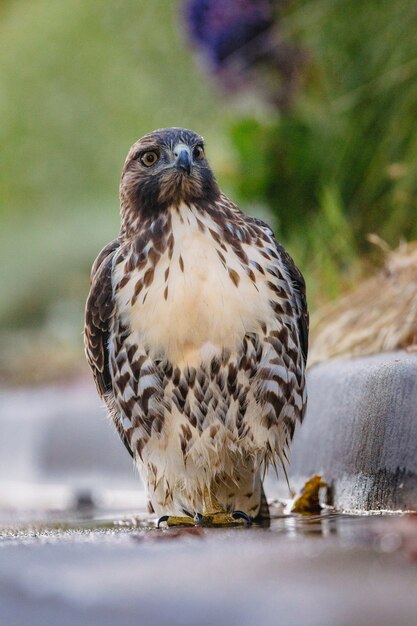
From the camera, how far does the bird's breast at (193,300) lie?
3.39 metres

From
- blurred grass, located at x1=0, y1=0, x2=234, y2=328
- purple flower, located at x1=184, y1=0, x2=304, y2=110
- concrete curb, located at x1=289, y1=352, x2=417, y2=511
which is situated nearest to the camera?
concrete curb, located at x1=289, y1=352, x2=417, y2=511

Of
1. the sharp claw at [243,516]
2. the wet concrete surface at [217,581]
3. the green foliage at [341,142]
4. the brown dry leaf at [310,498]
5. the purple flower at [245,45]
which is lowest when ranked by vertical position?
the wet concrete surface at [217,581]

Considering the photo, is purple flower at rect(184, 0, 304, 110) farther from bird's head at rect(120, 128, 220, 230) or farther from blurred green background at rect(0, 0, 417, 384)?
bird's head at rect(120, 128, 220, 230)

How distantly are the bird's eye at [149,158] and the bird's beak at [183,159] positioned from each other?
110mm

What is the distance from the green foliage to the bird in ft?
4.87

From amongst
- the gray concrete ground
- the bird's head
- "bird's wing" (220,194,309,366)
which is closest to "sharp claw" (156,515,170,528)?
the gray concrete ground

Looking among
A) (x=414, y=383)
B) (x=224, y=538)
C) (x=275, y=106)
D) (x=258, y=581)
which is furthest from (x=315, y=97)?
(x=258, y=581)

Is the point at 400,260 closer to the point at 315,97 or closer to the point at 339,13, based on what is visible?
the point at 339,13

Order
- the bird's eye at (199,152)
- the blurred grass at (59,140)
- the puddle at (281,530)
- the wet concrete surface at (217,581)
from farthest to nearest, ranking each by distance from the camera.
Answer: the blurred grass at (59,140) < the bird's eye at (199,152) < the puddle at (281,530) < the wet concrete surface at (217,581)

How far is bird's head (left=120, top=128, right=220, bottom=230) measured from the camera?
3562 millimetres

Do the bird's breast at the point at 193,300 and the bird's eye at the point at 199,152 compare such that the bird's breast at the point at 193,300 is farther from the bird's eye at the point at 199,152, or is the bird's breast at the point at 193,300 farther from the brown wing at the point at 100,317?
the bird's eye at the point at 199,152

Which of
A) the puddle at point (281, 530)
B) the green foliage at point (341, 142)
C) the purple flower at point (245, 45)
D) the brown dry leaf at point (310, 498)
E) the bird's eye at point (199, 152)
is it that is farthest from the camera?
the purple flower at point (245, 45)

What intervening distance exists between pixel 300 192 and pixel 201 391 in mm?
3162

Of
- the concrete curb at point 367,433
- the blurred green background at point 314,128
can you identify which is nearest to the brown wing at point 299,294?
the concrete curb at point 367,433
